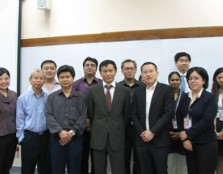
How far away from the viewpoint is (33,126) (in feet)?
9.91

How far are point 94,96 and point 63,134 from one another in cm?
53

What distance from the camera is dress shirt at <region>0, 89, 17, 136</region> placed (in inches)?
121

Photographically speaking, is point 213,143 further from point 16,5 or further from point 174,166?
point 16,5

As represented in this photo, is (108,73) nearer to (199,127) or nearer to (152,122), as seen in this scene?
(152,122)

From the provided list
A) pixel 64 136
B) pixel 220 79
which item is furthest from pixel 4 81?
pixel 220 79

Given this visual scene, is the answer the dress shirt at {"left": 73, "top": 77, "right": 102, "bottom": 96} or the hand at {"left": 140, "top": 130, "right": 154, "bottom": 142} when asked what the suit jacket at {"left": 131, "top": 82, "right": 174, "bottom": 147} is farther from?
the dress shirt at {"left": 73, "top": 77, "right": 102, "bottom": 96}

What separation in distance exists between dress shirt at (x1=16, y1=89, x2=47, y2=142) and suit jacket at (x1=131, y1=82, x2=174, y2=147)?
104 cm

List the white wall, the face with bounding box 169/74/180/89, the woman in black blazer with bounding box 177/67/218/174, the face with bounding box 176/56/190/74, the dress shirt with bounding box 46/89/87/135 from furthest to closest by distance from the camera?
the white wall < the face with bounding box 176/56/190/74 < the face with bounding box 169/74/180/89 < the dress shirt with bounding box 46/89/87/135 < the woman in black blazer with bounding box 177/67/218/174

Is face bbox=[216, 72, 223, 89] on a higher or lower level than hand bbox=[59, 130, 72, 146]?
higher

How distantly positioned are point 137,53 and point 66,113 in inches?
64.2

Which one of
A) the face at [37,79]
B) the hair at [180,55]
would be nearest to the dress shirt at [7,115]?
the face at [37,79]

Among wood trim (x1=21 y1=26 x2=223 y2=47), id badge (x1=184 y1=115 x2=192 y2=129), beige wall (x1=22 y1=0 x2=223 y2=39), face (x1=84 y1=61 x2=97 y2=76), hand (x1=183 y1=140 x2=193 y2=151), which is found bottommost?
hand (x1=183 y1=140 x2=193 y2=151)

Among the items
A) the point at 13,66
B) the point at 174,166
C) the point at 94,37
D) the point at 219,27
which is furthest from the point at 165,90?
the point at 13,66

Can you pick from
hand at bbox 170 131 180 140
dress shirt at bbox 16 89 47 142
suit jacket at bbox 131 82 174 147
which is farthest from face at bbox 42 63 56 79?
hand at bbox 170 131 180 140
